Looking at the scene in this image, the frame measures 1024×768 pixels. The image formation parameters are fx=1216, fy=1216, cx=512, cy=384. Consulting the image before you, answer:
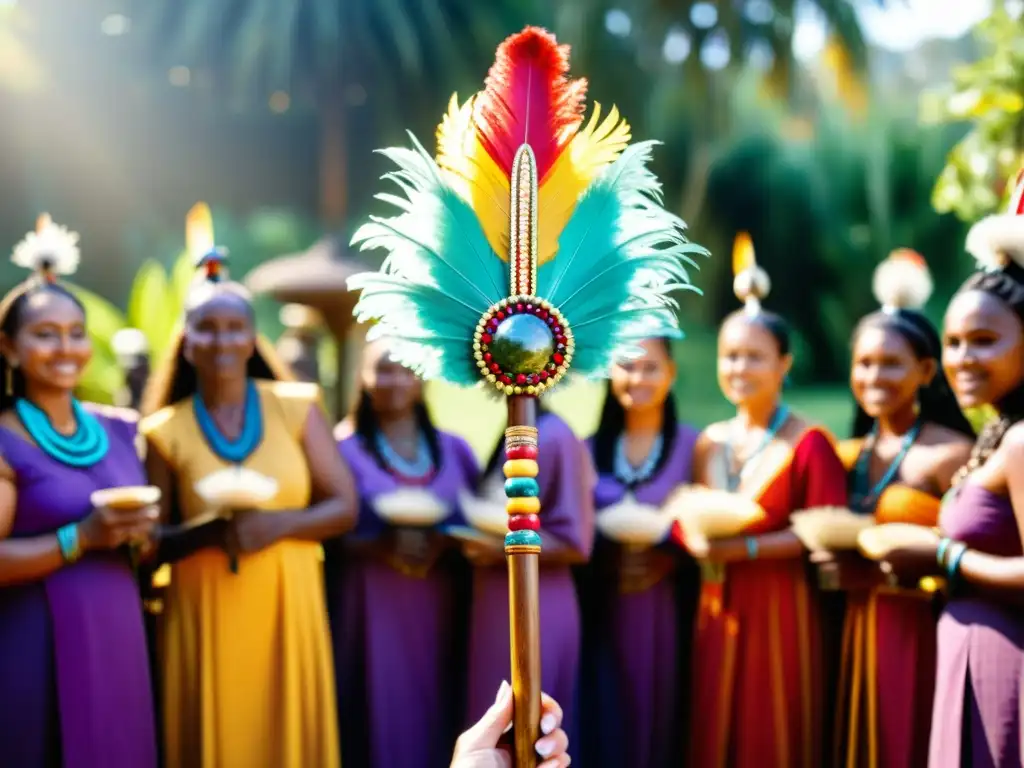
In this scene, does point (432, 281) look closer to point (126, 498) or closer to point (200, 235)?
point (126, 498)

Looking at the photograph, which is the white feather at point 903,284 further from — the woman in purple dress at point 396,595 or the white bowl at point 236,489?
the white bowl at point 236,489

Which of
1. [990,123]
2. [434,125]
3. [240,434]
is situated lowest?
[240,434]

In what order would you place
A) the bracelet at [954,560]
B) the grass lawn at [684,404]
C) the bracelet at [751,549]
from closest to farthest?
the bracelet at [954,560] → the bracelet at [751,549] → the grass lawn at [684,404]

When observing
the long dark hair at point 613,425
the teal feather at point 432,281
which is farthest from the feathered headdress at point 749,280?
the teal feather at point 432,281

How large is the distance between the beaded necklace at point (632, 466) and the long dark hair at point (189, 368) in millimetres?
1473

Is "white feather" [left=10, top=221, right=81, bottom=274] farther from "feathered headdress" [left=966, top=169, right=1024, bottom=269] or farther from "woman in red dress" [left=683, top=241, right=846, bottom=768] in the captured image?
"feathered headdress" [left=966, top=169, right=1024, bottom=269]

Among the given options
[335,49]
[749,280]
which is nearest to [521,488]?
[749,280]

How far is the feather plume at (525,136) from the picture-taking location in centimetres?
247

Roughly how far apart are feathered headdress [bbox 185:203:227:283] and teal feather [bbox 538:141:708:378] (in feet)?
8.66

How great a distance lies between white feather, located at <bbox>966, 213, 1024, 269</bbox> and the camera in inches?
148

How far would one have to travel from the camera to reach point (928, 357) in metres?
4.84

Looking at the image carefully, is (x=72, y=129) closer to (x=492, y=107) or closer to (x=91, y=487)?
(x=91, y=487)

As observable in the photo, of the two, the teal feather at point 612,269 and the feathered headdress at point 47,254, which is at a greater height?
the feathered headdress at point 47,254

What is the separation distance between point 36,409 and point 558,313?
2.62 metres
